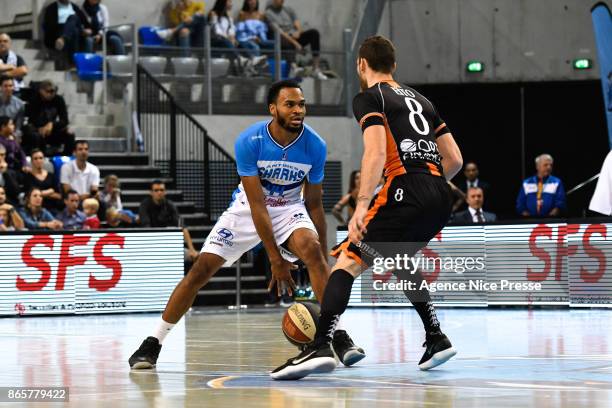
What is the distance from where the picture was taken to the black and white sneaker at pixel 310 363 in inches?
311

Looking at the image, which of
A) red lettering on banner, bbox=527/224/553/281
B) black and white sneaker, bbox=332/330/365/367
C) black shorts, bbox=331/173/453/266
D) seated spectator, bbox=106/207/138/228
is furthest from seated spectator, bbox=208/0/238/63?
black shorts, bbox=331/173/453/266

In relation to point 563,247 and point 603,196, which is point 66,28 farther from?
point 603,196

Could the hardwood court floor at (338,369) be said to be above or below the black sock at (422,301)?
below

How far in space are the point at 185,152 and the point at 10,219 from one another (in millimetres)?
4989

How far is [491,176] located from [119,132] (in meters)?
8.03

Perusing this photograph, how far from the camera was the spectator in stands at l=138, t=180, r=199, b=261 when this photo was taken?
1955 cm

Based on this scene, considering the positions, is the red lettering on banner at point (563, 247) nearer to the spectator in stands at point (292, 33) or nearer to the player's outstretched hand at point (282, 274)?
the spectator in stands at point (292, 33)

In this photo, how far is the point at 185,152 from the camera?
2244 cm

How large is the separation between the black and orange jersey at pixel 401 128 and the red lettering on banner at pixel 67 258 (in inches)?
391

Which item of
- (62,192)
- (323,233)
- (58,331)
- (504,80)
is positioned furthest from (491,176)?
(323,233)

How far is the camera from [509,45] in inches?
1019

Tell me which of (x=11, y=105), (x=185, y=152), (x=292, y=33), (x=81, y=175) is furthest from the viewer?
(x=292, y=33)

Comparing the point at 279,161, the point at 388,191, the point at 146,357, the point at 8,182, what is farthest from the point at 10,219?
the point at 388,191

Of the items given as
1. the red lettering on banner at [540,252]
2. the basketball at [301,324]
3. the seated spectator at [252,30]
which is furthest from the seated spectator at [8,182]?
the basketball at [301,324]
